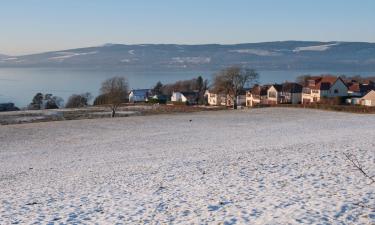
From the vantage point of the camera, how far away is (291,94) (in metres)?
85.8

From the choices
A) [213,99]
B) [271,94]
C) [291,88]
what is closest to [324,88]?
[291,88]

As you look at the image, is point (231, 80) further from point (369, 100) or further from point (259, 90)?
point (369, 100)

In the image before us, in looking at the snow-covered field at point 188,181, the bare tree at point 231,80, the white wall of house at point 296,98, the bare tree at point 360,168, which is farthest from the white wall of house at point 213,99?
the bare tree at point 360,168

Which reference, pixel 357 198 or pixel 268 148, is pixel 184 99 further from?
pixel 357 198

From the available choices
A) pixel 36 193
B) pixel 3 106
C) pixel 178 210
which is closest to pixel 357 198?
pixel 178 210

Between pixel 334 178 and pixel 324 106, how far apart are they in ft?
149

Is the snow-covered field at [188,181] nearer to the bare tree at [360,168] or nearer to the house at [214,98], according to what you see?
the bare tree at [360,168]

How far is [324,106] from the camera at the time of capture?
58281mm

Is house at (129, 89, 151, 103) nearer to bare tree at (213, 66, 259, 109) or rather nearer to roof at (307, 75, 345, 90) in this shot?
bare tree at (213, 66, 259, 109)

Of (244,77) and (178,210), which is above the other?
(244,77)

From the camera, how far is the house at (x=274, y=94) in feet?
288

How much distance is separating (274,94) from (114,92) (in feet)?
124

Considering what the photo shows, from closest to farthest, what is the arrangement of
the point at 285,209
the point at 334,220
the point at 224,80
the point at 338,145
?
the point at 334,220 < the point at 285,209 < the point at 338,145 < the point at 224,80

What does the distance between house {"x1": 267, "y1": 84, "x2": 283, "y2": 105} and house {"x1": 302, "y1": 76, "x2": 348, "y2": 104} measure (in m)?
4.77
